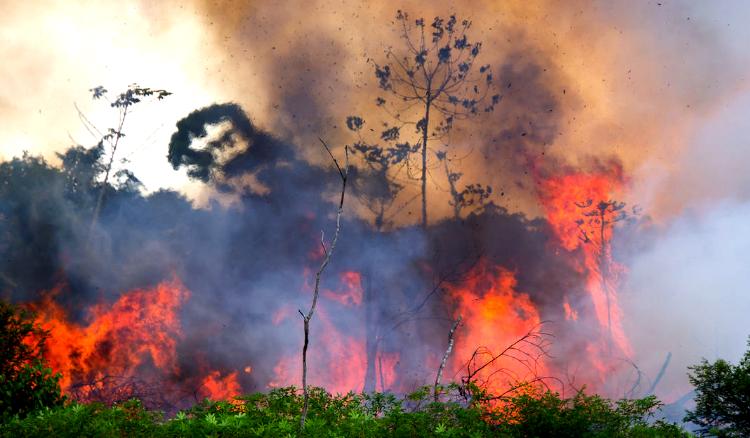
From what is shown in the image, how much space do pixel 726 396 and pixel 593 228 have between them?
1215 cm

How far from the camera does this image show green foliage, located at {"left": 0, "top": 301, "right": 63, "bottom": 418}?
9094mm

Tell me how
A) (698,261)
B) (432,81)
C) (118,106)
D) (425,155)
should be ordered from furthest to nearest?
(432,81) → (425,155) → (118,106) → (698,261)

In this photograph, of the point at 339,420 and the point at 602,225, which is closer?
the point at 339,420

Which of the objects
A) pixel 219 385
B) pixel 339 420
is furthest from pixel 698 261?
pixel 339 420

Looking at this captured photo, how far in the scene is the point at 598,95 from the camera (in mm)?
26062

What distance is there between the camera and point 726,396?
1352cm

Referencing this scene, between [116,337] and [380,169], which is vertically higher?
[380,169]

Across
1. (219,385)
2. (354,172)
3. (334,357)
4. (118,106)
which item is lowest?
(219,385)

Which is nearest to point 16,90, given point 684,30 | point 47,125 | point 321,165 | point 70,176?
point 47,125

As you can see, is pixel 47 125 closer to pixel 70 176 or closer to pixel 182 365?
pixel 70 176

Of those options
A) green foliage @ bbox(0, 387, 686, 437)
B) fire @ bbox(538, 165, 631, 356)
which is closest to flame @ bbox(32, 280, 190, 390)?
green foliage @ bbox(0, 387, 686, 437)

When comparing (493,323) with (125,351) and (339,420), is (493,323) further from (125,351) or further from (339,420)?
(339,420)

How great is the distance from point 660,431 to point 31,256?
22267mm

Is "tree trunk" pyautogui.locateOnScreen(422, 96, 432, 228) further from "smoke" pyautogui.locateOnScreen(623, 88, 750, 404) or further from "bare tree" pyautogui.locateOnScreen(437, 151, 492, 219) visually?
"smoke" pyautogui.locateOnScreen(623, 88, 750, 404)
